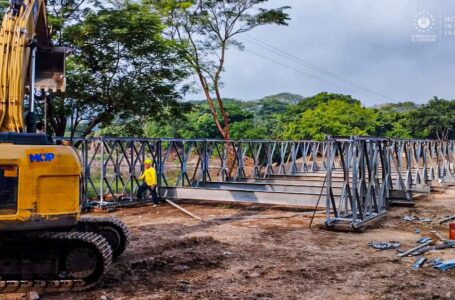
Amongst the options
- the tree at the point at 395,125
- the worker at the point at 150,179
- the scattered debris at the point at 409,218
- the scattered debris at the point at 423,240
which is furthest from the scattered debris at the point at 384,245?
the tree at the point at 395,125

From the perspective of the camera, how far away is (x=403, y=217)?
13.0 m

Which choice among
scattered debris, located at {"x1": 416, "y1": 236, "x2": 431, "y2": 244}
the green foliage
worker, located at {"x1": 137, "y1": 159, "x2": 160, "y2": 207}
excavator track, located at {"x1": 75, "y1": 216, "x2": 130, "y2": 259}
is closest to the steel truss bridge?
worker, located at {"x1": 137, "y1": 159, "x2": 160, "y2": 207}

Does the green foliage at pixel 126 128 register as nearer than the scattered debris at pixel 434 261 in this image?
No

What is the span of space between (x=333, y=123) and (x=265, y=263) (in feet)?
127

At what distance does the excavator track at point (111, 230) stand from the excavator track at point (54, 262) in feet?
4.45

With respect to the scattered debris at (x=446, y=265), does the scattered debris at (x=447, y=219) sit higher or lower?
higher

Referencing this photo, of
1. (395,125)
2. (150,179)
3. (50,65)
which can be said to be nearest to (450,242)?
(50,65)

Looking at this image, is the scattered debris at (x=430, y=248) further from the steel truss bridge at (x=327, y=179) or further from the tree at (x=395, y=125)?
the tree at (x=395, y=125)

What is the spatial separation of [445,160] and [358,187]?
11.4 metres

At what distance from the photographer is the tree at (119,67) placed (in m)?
16.8

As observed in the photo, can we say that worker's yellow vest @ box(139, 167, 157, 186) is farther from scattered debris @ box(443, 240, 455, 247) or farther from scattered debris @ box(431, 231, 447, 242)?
scattered debris @ box(443, 240, 455, 247)

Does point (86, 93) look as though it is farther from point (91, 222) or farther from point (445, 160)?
point (445, 160)

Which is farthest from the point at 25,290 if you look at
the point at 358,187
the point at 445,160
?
the point at 445,160

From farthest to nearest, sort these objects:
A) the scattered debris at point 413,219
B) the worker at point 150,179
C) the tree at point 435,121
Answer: the tree at point 435,121
the worker at point 150,179
the scattered debris at point 413,219
